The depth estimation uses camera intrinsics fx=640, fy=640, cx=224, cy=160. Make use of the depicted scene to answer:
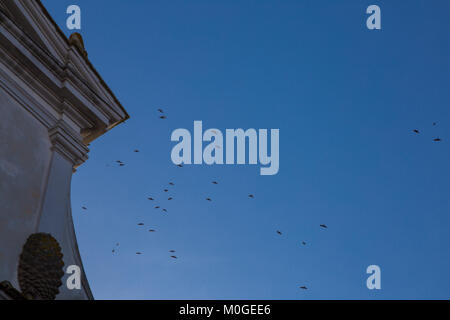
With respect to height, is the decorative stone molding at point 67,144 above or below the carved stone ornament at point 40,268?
above

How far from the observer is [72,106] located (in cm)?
1388

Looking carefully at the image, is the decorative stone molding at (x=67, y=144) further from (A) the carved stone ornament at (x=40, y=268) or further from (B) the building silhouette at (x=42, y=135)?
(A) the carved stone ornament at (x=40, y=268)

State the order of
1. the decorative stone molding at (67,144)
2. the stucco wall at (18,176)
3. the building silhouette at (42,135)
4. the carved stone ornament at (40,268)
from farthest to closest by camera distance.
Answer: the decorative stone molding at (67,144) < the building silhouette at (42,135) < the stucco wall at (18,176) < the carved stone ornament at (40,268)

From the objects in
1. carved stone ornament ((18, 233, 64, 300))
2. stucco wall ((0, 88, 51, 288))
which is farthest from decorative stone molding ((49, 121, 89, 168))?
carved stone ornament ((18, 233, 64, 300))

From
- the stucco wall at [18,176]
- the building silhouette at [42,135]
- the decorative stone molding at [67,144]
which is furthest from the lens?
the decorative stone molding at [67,144]

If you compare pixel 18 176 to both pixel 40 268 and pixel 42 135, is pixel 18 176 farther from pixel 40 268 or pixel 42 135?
pixel 40 268

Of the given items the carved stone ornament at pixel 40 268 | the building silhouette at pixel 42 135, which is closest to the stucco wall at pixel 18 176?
the building silhouette at pixel 42 135

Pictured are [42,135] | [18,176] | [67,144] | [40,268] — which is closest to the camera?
[40,268]

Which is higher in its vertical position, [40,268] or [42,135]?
[42,135]

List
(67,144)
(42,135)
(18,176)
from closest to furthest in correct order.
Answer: (18,176) → (42,135) → (67,144)

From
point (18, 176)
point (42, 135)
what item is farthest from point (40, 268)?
point (42, 135)

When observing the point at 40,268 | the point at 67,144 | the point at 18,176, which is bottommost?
the point at 40,268
